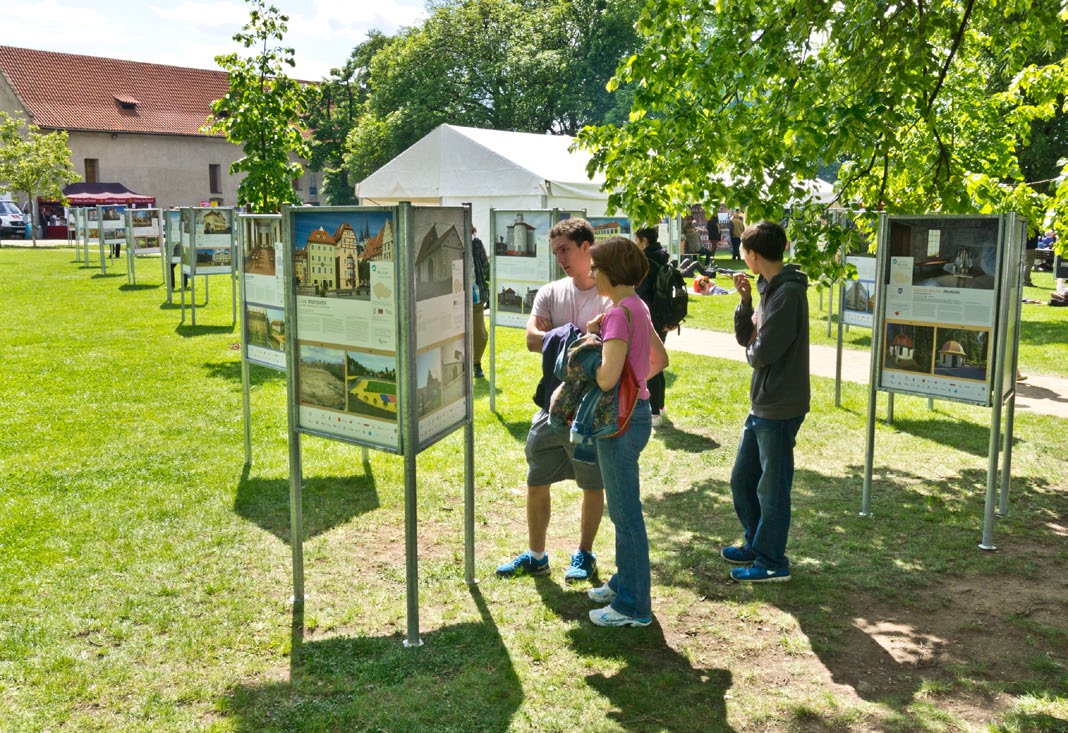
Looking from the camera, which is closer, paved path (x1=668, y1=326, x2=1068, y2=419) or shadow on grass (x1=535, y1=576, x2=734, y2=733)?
shadow on grass (x1=535, y1=576, x2=734, y2=733)

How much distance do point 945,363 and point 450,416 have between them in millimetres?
3206

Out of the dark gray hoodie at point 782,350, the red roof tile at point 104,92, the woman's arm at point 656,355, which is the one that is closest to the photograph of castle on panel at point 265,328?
the woman's arm at point 656,355

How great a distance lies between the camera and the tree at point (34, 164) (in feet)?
143

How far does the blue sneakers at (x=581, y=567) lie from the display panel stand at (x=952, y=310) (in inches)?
84.3

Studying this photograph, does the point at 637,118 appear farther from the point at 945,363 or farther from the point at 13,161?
the point at 13,161

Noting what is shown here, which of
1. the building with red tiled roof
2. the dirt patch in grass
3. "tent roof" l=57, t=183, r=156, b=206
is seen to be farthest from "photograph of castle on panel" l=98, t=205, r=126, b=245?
the building with red tiled roof

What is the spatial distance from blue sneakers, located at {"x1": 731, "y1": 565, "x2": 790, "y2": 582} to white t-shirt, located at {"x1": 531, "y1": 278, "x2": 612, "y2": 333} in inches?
64.0

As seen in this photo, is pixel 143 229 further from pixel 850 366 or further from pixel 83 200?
pixel 83 200

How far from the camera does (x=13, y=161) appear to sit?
4397 centimetres

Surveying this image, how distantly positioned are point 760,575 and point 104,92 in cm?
6582

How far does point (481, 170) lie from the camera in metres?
20.0

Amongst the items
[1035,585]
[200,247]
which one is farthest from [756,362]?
[200,247]

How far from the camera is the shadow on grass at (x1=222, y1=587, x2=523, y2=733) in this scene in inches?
148

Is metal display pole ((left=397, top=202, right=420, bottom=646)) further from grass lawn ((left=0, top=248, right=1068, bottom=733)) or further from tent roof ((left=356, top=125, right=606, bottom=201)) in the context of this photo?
tent roof ((left=356, top=125, right=606, bottom=201))
